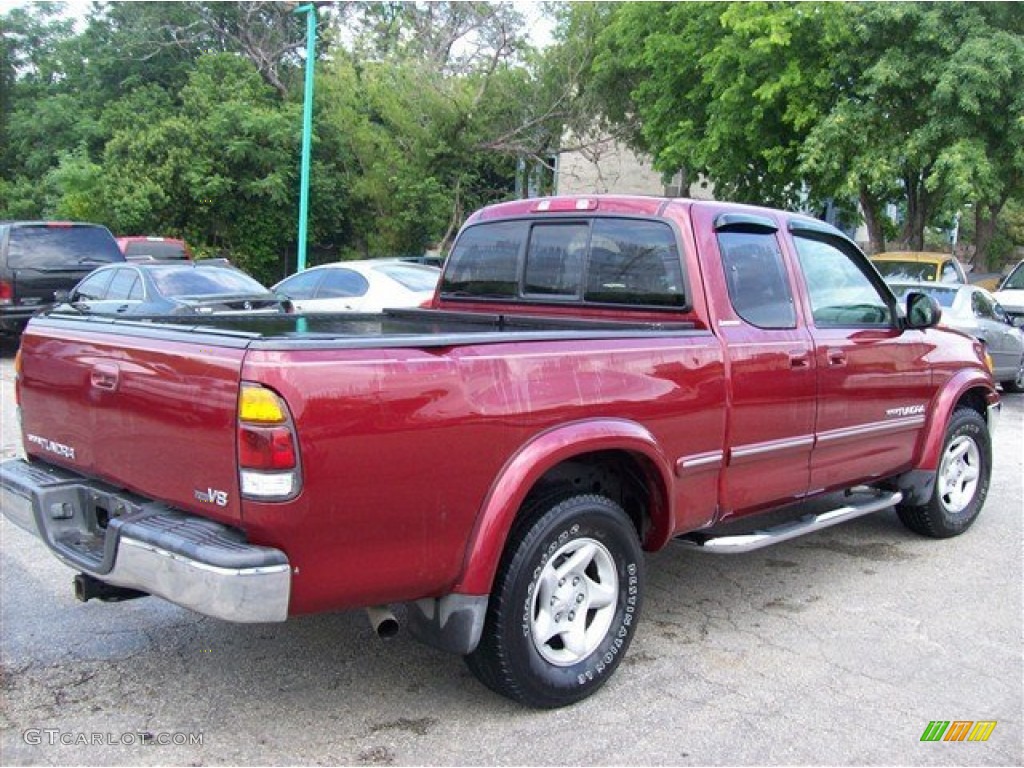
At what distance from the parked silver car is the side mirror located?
6.39m

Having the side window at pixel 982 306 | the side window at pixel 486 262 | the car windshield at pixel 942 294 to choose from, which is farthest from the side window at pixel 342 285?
the side window at pixel 982 306

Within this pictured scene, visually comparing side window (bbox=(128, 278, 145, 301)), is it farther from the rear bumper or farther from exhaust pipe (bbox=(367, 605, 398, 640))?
exhaust pipe (bbox=(367, 605, 398, 640))

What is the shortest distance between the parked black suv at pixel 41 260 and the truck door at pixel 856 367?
11.6 m

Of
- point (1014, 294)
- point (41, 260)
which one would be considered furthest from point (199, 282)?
point (1014, 294)

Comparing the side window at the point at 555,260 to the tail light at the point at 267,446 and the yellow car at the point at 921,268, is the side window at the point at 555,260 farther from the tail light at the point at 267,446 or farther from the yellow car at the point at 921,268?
the yellow car at the point at 921,268

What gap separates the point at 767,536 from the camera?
13.8 ft

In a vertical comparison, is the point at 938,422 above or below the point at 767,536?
above

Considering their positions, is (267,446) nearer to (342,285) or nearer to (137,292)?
(342,285)

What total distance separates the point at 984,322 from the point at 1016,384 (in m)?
1.82

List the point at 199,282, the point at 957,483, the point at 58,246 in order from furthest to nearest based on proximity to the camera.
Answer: the point at 58,246 < the point at 199,282 < the point at 957,483

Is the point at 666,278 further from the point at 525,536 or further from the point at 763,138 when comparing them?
the point at 763,138

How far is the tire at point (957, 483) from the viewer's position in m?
5.66

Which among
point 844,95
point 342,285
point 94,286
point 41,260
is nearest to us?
point 342,285

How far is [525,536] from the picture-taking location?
3307 millimetres
